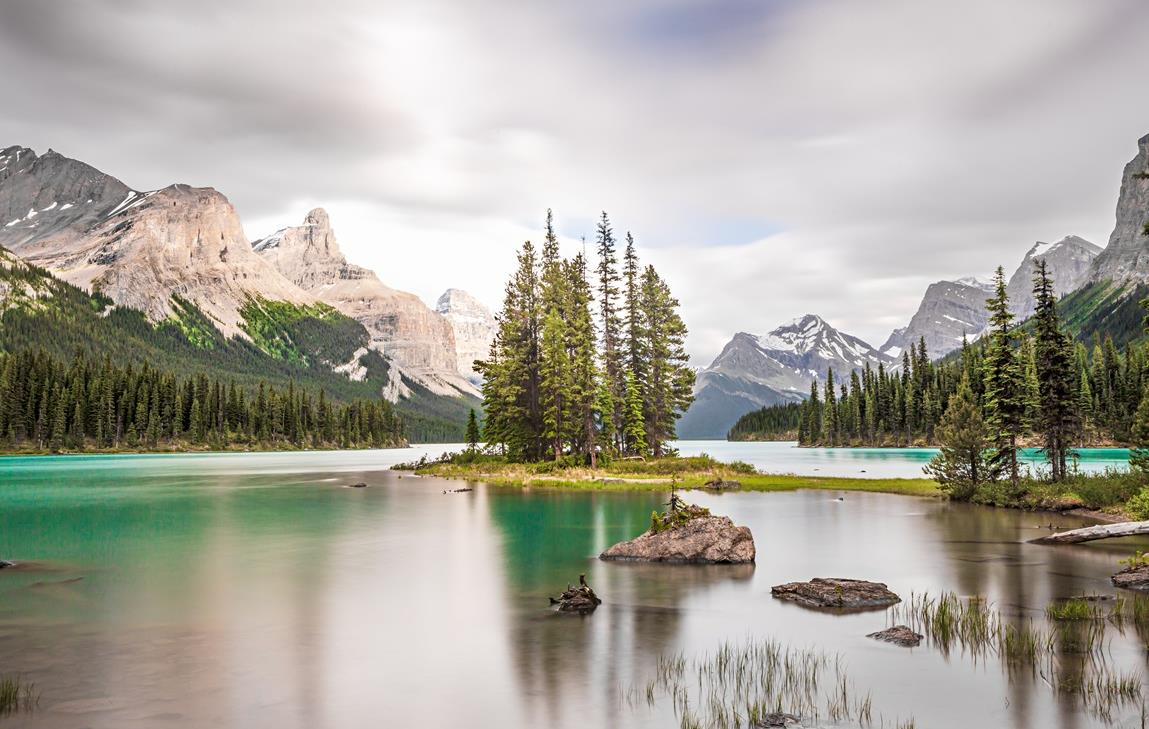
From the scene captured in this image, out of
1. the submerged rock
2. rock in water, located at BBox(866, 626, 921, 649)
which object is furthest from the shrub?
the submerged rock

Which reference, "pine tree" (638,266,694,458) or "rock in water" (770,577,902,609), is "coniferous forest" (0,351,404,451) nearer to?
"pine tree" (638,266,694,458)

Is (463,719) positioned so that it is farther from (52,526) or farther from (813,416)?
(813,416)

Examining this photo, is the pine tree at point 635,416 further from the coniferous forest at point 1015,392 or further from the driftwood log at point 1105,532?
the driftwood log at point 1105,532

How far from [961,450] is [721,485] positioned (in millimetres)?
17933

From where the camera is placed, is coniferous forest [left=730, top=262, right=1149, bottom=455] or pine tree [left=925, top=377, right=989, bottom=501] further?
pine tree [left=925, top=377, right=989, bottom=501]

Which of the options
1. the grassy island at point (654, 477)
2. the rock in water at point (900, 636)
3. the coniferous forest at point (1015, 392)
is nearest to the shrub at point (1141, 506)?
the coniferous forest at point (1015, 392)

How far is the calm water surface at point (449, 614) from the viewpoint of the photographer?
12.0 metres

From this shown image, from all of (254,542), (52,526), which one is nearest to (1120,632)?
(254,542)

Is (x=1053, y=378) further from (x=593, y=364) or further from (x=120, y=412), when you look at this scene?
(x=120, y=412)

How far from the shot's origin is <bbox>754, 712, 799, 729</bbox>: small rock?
11.0 meters

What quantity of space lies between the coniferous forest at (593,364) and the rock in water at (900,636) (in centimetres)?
5423

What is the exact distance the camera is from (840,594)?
771 inches

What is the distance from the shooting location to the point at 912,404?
16225 centimetres

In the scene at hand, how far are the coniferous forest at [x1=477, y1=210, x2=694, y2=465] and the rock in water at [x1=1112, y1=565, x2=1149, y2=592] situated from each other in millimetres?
50753
